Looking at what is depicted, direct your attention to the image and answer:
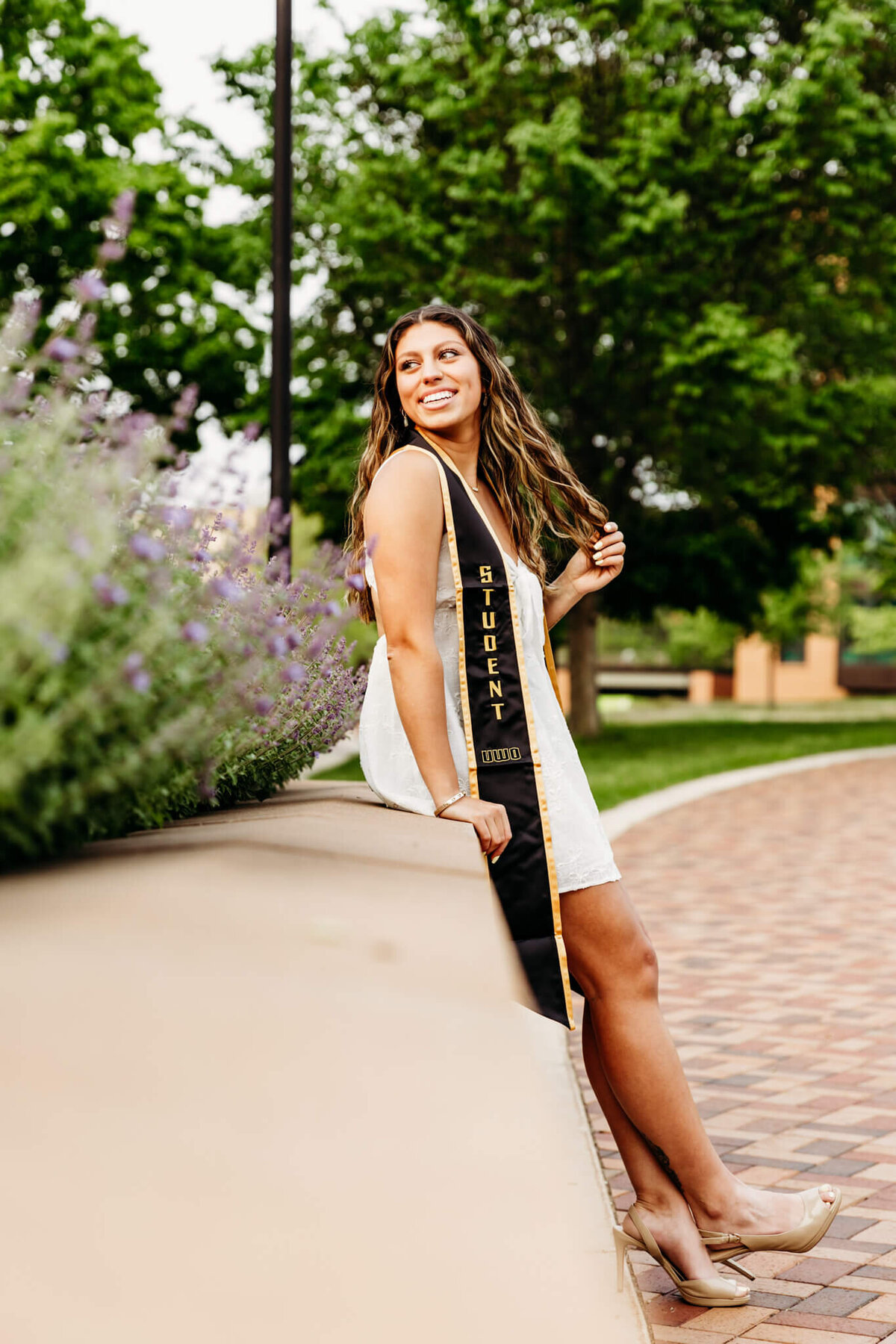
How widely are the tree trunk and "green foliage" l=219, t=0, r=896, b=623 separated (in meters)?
2.25

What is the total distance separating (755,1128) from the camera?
14.5 ft

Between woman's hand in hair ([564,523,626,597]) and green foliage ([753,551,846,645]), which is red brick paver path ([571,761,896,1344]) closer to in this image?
woman's hand in hair ([564,523,626,597])

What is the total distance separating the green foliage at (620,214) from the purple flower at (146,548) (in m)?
16.5

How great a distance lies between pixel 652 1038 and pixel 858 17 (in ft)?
55.8

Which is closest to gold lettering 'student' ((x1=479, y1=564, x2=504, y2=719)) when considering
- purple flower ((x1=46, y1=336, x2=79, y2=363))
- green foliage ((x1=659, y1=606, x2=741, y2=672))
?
purple flower ((x1=46, y1=336, x2=79, y2=363))

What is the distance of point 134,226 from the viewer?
18.0 meters

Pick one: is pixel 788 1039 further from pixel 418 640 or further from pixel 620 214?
pixel 620 214

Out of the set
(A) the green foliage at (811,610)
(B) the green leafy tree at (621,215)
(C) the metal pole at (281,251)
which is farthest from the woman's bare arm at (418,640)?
(A) the green foliage at (811,610)

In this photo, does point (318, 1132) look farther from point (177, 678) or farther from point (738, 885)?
point (738, 885)

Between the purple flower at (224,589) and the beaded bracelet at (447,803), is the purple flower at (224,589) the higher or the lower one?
the higher one

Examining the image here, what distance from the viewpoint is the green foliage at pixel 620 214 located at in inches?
709

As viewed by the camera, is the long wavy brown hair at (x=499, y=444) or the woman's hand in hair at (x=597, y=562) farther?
the woman's hand in hair at (x=597, y=562)

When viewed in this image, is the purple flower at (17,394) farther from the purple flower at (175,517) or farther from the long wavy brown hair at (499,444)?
the long wavy brown hair at (499,444)

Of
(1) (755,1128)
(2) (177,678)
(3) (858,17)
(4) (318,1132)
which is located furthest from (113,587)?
(3) (858,17)
